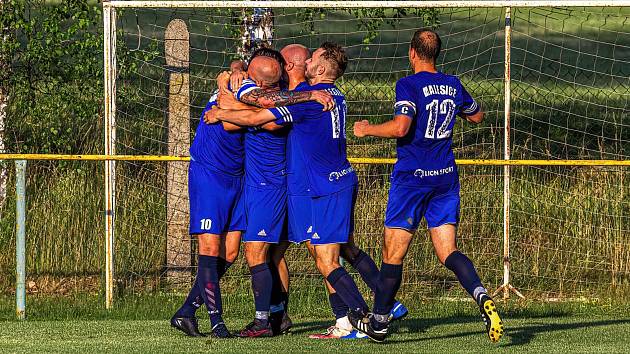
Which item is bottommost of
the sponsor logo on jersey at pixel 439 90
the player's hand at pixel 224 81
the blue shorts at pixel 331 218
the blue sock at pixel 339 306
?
the blue sock at pixel 339 306

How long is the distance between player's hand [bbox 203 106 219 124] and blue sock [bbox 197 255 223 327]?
1.01 meters

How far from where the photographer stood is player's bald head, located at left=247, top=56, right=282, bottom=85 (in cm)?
940

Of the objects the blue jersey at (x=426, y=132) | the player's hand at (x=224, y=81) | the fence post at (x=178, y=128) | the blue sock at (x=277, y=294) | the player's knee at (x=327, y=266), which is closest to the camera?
the blue jersey at (x=426, y=132)

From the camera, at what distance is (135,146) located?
13727mm

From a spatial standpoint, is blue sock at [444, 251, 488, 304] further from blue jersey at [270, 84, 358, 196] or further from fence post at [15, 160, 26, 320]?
fence post at [15, 160, 26, 320]

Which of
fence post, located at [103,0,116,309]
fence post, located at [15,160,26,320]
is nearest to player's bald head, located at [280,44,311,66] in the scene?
fence post, located at [103,0,116,309]

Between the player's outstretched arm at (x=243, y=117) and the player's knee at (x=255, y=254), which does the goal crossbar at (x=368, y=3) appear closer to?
the player's outstretched arm at (x=243, y=117)

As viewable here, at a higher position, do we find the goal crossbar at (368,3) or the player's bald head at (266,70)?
the goal crossbar at (368,3)

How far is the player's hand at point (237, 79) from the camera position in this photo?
955cm

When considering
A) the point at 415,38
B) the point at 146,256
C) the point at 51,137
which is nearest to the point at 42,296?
the point at 146,256

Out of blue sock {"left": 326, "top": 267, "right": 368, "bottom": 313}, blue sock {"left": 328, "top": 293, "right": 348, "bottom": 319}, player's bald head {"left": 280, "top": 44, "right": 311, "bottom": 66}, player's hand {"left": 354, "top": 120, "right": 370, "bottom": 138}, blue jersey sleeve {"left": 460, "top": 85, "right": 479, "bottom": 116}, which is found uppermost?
player's bald head {"left": 280, "top": 44, "right": 311, "bottom": 66}

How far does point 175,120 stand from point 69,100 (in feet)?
4.37

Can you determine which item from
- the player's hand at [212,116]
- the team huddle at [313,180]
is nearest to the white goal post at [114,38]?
the team huddle at [313,180]

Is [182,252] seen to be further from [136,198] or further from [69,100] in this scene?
[69,100]
